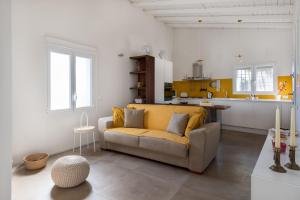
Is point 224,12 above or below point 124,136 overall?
above

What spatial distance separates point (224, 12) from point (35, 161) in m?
5.25

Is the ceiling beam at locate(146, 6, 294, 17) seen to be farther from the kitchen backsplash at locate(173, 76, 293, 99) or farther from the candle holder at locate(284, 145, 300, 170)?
the candle holder at locate(284, 145, 300, 170)

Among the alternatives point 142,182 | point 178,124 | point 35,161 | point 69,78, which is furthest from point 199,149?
point 69,78

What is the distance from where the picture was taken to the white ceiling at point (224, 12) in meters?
3.99

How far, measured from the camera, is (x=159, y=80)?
5.79 m

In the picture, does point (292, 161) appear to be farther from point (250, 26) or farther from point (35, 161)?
point (250, 26)

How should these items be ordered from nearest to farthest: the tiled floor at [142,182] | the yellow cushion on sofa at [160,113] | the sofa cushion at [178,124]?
the tiled floor at [142,182]
the sofa cushion at [178,124]
the yellow cushion on sofa at [160,113]

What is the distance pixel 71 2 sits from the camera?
3.71m

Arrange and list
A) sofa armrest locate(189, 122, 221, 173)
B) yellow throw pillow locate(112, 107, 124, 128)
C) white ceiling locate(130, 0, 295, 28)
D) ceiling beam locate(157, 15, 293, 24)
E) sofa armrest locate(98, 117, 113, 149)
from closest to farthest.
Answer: sofa armrest locate(189, 122, 221, 173) < sofa armrest locate(98, 117, 113, 149) < yellow throw pillow locate(112, 107, 124, 128) < white ceiling locate(130, 0, 295, 28) < ceiling beam locate(157, 15, 293, 24)

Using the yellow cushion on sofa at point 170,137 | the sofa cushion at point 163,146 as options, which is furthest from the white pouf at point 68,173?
the yellow cushion on sofa at point 170,137

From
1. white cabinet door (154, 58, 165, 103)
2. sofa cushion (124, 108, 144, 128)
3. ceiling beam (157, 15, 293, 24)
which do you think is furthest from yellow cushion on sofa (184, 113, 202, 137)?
ceiling beam (157, 15, 293, 24)

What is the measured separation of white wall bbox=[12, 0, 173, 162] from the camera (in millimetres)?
3004

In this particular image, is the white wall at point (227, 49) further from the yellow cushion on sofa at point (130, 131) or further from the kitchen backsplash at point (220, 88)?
the yellow cushion on sofa at point (130, 131)

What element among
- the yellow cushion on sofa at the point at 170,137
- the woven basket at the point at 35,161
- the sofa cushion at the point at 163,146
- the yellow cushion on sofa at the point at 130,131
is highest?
the yellow cushion on sofa at the point at 130,131
